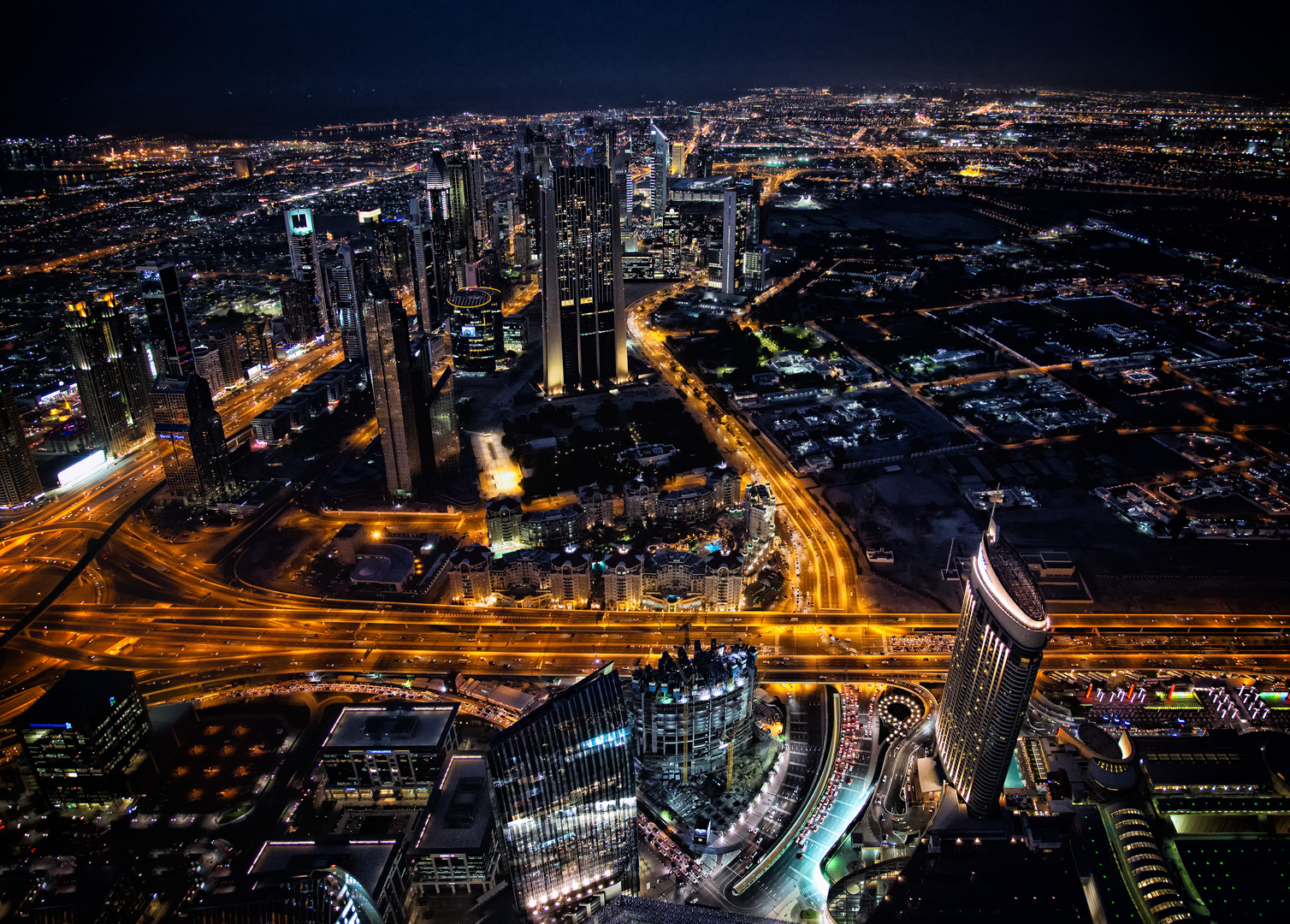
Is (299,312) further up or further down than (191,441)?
further down

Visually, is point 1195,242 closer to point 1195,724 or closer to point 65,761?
point 1195,724

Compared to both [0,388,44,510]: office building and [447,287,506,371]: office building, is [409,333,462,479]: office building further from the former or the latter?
[0,388,44,510]: office building

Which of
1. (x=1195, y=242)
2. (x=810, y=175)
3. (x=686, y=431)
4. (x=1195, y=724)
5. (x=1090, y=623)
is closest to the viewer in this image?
(x=1195, y=724)

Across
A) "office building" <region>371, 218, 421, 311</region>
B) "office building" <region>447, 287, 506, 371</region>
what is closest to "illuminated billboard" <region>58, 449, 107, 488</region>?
"office building" <region>447, 287, 506, 371</region>

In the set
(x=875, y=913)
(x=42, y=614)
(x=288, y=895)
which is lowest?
(x=42, y=614)

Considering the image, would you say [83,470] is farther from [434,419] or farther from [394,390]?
[434,419]

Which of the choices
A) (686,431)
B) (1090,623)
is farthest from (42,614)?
(1090,623)

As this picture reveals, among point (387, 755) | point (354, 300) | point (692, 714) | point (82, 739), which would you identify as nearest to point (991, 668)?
point (692, 714)
